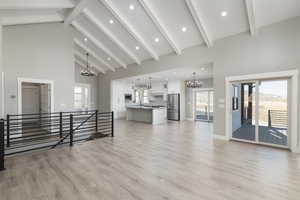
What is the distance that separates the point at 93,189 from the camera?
2.45m

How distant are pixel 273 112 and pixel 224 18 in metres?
3.24

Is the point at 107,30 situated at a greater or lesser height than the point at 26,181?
greater

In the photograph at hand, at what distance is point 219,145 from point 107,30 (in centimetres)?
603

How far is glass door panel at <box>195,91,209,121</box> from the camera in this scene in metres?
10.4

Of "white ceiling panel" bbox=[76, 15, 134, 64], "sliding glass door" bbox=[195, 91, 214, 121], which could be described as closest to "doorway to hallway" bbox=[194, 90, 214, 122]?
"sliding glass door" bbox=[195, 91, 214, 121]

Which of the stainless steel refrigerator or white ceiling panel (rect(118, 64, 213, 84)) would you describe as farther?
the stainless steel refrigerator

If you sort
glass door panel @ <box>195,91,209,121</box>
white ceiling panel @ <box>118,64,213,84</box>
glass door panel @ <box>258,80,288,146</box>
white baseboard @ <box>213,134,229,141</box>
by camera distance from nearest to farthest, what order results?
glass door panel @ <box>258,80,288,146</box>, white baseboard @ <box>213,134,229,141</box>, white ceiling panel @ <box>118,64,213,84</box>, glass door panel @ <box>195,91,209,121</box>

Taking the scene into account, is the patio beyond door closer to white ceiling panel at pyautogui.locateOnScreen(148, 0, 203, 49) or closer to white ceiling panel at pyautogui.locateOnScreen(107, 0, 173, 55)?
white ceiling panel at pyautogui.locateOnScreen(148, 0, 203, 49)

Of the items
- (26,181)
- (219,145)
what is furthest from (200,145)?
(26,181)

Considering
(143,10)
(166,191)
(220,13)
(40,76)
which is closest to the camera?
(166,191)

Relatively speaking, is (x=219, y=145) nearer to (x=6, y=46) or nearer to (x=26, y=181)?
(x=26, y=181)

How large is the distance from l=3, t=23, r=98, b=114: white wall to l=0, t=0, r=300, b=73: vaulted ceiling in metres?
0.53

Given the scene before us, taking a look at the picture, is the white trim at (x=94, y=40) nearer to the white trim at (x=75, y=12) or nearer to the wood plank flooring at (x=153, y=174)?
the white trim at (x=75, y=12)

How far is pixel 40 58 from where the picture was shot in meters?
6.20
